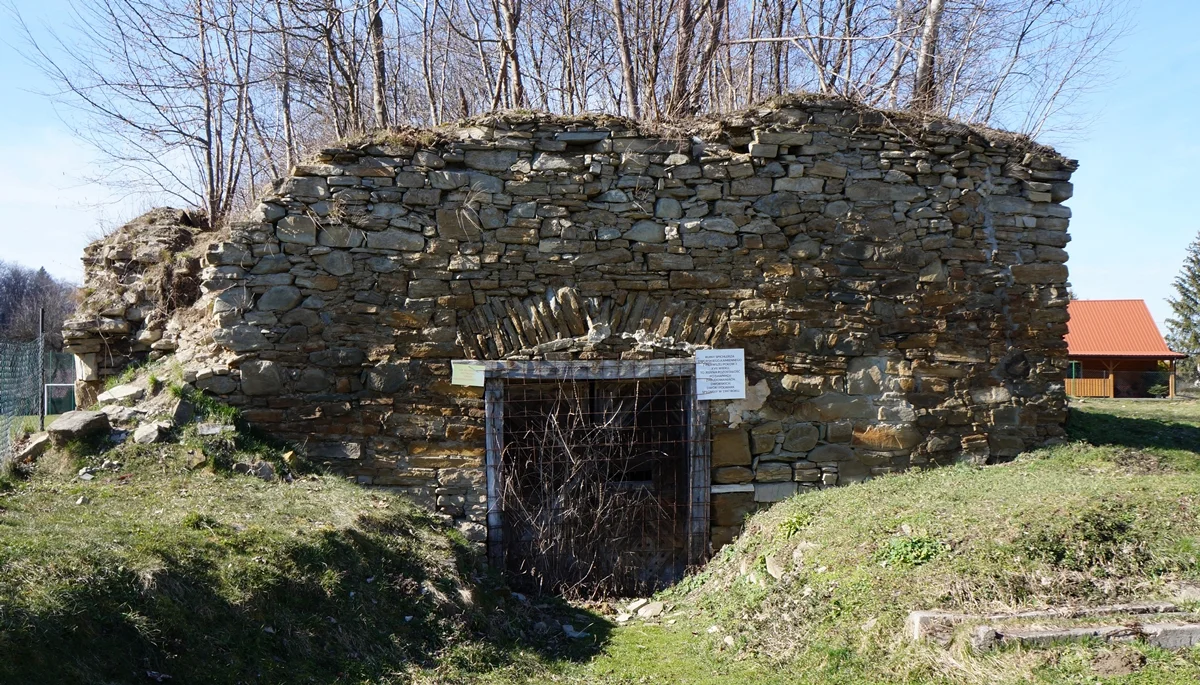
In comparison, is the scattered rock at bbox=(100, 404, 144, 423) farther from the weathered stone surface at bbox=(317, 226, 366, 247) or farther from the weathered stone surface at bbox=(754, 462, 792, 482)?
the weathered stone surface at bbox=(754, 462, 792, 482)

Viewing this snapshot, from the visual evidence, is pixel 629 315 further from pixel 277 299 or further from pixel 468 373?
pixel 277 299

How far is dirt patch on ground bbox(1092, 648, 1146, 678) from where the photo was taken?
12.4ft

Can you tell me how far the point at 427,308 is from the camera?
667 centimetres

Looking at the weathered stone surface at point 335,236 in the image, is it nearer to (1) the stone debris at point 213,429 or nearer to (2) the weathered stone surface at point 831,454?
(1) the stone debris at point 213,429

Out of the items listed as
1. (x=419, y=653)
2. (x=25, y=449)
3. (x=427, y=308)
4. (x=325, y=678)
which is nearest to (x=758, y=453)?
(x=427, y=308)

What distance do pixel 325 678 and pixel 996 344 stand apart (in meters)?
6.11

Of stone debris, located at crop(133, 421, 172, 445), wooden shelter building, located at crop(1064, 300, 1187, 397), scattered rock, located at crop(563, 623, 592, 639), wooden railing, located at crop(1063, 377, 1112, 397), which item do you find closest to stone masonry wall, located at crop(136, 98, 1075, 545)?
stone debris, located at crop(133, 421, 172, 445)

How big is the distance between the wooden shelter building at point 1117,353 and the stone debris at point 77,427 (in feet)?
82.3

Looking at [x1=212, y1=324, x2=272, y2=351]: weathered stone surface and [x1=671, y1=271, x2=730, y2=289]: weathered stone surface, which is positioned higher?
[x1=671, y1=271, x2=730, y2=289]: weathered stone surface

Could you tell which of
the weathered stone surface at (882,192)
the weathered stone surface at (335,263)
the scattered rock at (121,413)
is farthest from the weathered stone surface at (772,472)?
the scattered rock at (121,413)

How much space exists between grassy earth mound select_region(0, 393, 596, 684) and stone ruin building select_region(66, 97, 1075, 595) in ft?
2.49

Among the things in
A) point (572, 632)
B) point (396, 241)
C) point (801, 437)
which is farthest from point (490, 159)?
point (572, 632)

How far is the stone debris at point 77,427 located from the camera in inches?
235

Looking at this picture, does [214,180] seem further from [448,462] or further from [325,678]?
[325,678]
